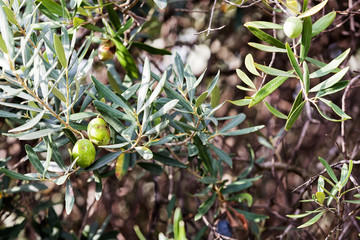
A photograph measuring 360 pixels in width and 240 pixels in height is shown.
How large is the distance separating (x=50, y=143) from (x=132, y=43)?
0.48 meters

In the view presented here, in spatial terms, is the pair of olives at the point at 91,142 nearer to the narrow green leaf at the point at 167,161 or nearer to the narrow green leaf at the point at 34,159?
the narrow green leaf at the point at 34,159

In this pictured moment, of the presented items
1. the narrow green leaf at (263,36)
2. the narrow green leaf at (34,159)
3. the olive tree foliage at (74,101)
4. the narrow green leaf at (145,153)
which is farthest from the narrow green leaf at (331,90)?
the narrow green leaf at (34,159)

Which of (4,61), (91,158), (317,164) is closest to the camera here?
(4,61)

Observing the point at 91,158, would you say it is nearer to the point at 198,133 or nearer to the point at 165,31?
the point at 198,133

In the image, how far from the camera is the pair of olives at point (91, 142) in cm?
76

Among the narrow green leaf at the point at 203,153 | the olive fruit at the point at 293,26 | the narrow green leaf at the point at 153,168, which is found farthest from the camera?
the narrow green leaf at the point at 153,168

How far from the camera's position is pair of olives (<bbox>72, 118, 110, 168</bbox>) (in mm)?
759

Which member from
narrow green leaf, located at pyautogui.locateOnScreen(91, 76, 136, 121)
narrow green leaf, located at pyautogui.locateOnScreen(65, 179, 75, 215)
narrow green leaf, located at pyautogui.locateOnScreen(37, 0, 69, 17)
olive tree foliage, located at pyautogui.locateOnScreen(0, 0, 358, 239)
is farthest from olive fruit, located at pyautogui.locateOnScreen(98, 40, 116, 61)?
narrow green leaf, located at pyautogui.locateOnScreen(65, 179, 75, 215)

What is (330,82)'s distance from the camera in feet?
2.21

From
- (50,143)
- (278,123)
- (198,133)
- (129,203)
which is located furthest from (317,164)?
(50,143)

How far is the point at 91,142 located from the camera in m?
0.79

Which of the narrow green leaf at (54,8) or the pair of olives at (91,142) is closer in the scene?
the pair of olives at (91,142)

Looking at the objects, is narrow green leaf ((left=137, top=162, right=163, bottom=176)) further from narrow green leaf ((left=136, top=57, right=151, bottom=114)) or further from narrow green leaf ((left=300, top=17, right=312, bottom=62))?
narrow green leaf ((left=300, top=17, right=312, bottom=62))

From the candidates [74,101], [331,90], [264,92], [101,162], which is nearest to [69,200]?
[101,162]
